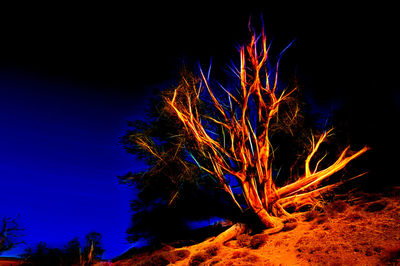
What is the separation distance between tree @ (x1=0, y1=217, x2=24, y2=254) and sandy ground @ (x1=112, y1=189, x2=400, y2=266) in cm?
732

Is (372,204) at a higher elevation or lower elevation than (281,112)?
lower

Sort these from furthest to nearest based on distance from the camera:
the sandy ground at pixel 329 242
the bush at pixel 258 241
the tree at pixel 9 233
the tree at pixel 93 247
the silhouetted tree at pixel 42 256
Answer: the silhouetted tree at pixel 42 256 < the tree at pixel 93 247 < the tree at pixel 9 233 < the bush at pixel 258 241 < the sandy ground at pixel 329 242

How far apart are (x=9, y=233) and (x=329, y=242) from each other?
42.0 feet

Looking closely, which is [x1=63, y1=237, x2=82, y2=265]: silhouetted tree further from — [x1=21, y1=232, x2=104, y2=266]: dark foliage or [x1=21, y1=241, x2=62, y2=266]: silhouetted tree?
[x1=21, y1=241, x2=62, y2=266]: silhouetted tree

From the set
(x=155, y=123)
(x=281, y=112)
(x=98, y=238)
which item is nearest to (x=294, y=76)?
(x=281, y=112)

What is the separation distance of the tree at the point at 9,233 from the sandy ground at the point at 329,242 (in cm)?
732

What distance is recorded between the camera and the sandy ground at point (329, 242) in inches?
147

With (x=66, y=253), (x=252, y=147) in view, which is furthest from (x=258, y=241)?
(x=66, y=253)

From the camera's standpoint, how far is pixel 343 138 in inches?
384

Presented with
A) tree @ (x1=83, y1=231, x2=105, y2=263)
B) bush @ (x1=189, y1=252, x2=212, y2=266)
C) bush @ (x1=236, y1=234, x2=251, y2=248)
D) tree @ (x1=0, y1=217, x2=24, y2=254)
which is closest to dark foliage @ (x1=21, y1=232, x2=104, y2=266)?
tree @ (x1=83, y1=231, x2=105, y2=263)

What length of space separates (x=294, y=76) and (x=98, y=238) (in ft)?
43.5

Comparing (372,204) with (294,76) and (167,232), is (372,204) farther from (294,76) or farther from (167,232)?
(167,232)

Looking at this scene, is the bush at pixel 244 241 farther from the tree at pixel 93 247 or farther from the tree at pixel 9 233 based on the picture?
the tree at pixel 9 233

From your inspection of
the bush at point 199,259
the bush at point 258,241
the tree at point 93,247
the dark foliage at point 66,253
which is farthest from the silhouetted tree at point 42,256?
the bush at point 258,241
